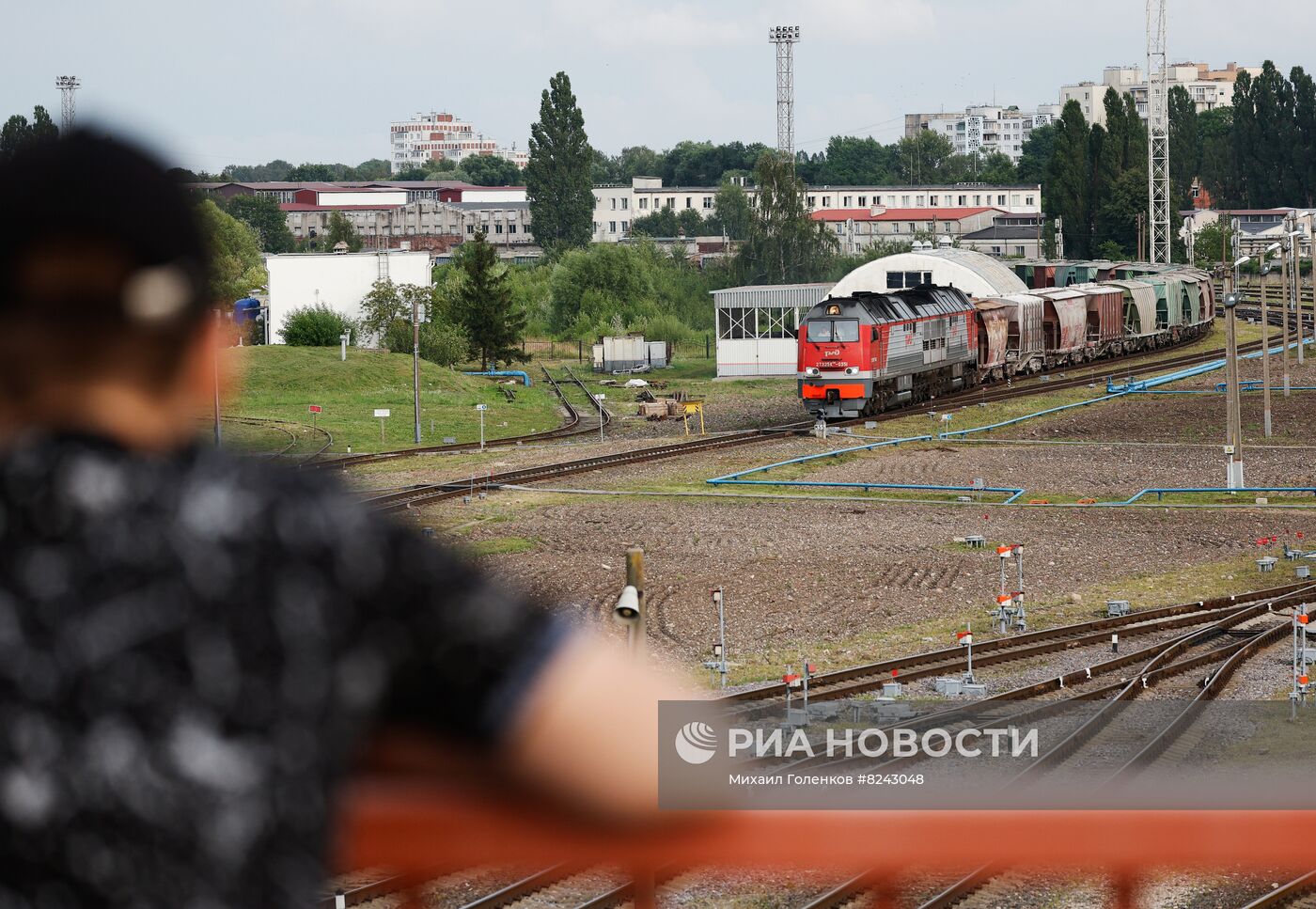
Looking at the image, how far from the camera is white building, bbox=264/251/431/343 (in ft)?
239

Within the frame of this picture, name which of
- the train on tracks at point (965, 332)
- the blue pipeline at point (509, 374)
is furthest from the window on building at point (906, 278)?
the blue pipeline at point (509, 374)

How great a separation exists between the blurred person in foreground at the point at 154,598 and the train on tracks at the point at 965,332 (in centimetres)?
4018

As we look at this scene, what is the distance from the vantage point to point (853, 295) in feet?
140

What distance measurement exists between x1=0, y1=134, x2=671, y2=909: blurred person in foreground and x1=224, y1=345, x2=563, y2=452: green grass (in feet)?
132

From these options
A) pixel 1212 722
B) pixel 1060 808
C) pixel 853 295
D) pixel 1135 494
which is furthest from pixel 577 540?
pixel 1060 808

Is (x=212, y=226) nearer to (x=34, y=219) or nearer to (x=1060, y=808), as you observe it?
(x=34, y=219)

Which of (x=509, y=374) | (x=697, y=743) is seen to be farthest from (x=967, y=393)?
(x=697, y=743)

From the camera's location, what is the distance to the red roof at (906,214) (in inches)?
5881

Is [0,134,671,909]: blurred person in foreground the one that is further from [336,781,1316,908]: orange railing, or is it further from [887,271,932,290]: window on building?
[887,271,932,290]: window on building

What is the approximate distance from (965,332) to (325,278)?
116 feet

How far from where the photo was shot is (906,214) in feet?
499

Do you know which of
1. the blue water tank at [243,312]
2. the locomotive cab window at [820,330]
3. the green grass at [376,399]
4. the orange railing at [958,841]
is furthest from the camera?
the green grass at [376,399]

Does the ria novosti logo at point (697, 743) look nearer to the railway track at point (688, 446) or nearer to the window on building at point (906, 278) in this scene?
the railway track at point (688, 446)

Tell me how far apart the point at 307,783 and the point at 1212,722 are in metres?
15.9
